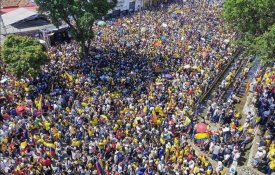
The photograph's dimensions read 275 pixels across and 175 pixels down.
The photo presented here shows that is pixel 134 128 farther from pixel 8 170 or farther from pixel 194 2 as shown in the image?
pixel 194 2

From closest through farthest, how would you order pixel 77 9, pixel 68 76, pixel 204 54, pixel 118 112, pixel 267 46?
pixel 267 46 < pixel 118 112 < pixel 68 76 < pixel 77 9 < pixel 204 54

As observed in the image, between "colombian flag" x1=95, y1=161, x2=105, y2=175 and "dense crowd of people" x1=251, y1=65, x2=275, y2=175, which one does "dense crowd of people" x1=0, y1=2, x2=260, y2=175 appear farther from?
"dense crowd of people" x1=251, y1=65, x2=275, y2=175

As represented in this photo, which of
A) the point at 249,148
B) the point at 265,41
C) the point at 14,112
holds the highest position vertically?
the point at 265,41

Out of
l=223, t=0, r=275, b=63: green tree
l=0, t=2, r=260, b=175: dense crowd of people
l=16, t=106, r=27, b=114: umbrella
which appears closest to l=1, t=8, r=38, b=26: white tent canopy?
l=0, t=2, r=260, b=175: dense crowd of people

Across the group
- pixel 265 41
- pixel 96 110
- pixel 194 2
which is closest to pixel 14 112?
pixel 96 110

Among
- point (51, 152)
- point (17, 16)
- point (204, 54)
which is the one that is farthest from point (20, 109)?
point (17, 16)

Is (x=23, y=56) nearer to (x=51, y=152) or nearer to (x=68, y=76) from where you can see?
(x=68, y=76)
